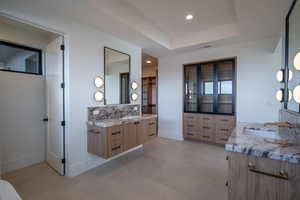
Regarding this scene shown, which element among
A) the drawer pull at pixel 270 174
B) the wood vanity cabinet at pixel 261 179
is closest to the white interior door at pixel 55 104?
the wood vanity cabinet at pixel 261 179

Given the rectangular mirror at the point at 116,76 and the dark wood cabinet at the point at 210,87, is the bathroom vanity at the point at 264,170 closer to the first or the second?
the rectangular mirror at the point at 116,76

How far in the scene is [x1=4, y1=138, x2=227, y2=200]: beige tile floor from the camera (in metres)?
2.00

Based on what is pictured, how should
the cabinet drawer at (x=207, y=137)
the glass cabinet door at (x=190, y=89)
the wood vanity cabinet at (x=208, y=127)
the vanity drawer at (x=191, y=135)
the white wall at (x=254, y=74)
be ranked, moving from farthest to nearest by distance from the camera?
the glass cabinet door at (x=190, y=89) → the vanity drawer at (x=191, y=135) → the cabinet drawer at (x=207, y=137) → the wood vanity cabinet at (x=208, y=127) → the white wall at (x=254, y=74)

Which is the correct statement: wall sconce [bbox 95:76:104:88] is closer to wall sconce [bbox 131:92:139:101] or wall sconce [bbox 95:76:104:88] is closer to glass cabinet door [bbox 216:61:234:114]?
wall sconce [bbox 131:92:139:101]

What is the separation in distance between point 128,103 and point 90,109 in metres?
1.05

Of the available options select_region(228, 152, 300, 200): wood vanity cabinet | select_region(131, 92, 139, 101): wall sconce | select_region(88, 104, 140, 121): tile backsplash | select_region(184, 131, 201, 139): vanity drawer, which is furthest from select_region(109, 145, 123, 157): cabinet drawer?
select_region(184, 131, 201, 139): vanity drawer

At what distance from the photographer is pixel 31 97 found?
9.52 feet

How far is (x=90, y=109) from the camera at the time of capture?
2.71 m

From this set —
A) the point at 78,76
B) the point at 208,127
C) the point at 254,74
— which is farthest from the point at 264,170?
the point at 254,74

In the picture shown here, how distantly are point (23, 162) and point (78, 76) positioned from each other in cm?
202

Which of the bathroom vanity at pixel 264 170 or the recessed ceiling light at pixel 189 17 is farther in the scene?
the recessed ceiling light at pixel 189 17

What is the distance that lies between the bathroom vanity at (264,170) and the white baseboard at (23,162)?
3500 mm

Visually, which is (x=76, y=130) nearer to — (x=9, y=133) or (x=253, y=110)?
(x=9, y=133)

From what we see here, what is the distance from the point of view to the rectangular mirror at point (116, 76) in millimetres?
3064
